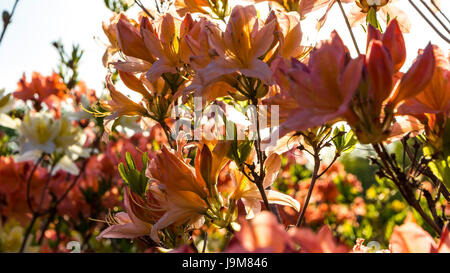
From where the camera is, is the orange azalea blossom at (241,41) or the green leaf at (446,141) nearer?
the green leaf at (446,141)

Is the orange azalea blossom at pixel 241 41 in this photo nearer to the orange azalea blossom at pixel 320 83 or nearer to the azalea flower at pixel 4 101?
the orange azalea blossom at pixel 320 83

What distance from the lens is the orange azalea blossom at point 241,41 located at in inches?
30.4

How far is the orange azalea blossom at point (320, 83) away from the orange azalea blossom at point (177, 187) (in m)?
0.26

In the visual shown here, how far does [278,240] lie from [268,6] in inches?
29.7

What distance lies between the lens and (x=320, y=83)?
58cm

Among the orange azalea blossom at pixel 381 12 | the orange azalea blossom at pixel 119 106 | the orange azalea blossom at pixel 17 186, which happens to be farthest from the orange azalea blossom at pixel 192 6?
the orange azalea blossom at pixel 17 186

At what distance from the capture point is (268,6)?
104 centimetres

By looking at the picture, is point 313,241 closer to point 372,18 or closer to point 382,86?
point 382,86

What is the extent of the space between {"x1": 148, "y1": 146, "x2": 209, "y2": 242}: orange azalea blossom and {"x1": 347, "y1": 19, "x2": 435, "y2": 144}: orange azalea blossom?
12.7 inches

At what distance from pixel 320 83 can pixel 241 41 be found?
248 mm

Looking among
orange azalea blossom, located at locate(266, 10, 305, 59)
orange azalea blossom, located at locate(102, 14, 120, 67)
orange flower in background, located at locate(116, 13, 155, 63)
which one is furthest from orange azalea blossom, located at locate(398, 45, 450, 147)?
orange azalea blossom, located at locate(102, 14, 120, 67)
